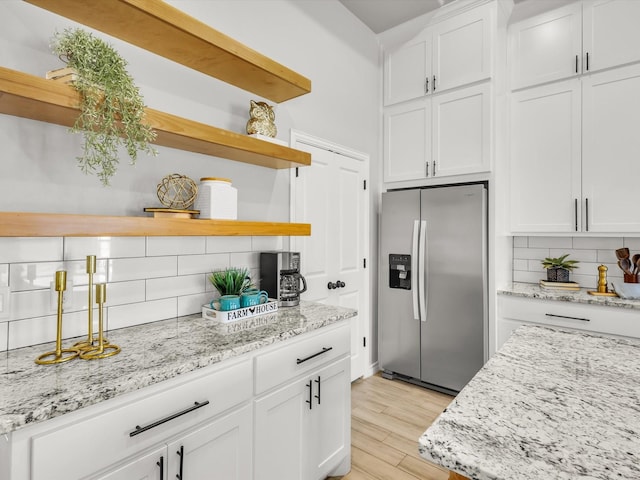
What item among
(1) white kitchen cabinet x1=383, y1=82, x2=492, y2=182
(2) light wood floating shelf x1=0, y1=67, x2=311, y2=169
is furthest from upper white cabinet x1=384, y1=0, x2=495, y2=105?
(2) light wood floating shelf x1=0, y1=67, x2=311, y2=169

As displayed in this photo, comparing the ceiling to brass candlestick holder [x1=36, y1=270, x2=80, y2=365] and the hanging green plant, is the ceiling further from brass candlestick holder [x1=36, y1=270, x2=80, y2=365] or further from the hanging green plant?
brass candlestick holder [x1=36, y1=270, x2=80, y2=365]

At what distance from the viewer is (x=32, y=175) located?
1381 mm

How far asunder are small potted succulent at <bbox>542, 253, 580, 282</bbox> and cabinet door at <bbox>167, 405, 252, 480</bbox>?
2754 millimetres

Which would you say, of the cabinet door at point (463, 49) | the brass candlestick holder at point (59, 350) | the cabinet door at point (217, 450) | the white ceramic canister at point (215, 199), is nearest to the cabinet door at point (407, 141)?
the cabinet door at point (463, 49)

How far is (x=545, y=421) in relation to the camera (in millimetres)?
774

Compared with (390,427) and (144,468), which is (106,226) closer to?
(144,468)

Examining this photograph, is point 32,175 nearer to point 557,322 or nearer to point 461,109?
point 461,109

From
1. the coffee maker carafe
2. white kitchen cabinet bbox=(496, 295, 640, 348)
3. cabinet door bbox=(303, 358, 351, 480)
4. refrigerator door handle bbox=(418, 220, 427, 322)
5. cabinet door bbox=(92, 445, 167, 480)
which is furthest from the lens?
refrigerator door handle bbox=(418, 220, 427, 322)

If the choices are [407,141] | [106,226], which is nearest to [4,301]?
[106,226]

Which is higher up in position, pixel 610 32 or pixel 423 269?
pixel 610 32

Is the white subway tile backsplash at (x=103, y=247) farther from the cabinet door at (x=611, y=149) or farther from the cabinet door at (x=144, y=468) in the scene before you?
the cabinet door at (x=611, y=149)

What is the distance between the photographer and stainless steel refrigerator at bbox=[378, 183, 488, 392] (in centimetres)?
270

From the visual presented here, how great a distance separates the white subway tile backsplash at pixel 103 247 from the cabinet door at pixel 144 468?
34.2 inches

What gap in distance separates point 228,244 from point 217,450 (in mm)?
1084
